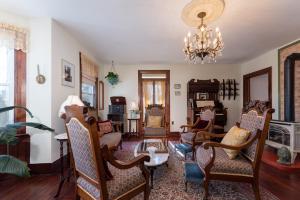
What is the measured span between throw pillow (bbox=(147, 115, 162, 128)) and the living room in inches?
1.2

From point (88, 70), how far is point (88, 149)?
12.0 feet

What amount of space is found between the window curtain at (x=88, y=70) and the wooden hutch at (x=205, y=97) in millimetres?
3069

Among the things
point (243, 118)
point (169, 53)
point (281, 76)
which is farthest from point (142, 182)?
point (281, 76)

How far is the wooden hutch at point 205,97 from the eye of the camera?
5734mm

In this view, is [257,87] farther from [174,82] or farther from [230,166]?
[230,166]

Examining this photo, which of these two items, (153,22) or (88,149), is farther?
(153,22)

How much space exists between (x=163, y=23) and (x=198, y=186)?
2651 millimetres

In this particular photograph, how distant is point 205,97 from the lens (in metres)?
6.11

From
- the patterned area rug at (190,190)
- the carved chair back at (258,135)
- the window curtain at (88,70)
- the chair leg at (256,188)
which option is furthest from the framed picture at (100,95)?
the chair leg at (256,188)

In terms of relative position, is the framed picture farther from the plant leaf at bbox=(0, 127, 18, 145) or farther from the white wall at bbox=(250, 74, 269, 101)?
the white wall at bbox=(250, 74, 269, 101)

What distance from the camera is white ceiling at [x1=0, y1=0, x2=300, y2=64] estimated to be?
254cm

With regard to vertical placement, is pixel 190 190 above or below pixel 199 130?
below

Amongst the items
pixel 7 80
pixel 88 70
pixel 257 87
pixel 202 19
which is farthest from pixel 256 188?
pixel 257 87

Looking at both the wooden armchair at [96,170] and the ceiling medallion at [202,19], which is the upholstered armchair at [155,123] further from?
the wooden armchair at [96,170]
